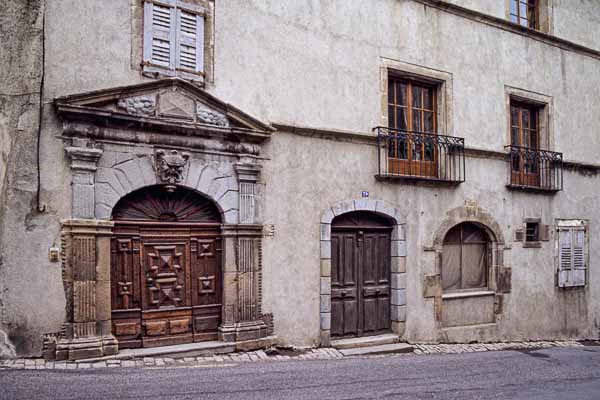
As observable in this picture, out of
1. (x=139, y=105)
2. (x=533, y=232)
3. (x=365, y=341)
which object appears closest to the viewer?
(x=139, y=105)

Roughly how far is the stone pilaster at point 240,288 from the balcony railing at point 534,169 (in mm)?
5388

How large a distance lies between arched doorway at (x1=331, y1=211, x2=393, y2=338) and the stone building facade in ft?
0.12

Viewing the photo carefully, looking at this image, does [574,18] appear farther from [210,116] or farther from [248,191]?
[210,116]

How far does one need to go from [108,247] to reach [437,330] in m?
5.45

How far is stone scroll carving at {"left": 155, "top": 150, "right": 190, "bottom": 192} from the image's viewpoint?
6395mm

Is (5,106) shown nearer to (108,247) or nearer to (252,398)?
(108,247)

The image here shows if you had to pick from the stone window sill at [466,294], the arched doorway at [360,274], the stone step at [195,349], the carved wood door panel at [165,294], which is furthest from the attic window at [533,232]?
the carved wood door panel at [165,294]

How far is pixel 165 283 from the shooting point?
6.59m

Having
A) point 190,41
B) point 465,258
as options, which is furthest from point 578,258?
point 190,41

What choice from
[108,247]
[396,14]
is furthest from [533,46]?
[108,247]

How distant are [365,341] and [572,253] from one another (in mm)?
5371

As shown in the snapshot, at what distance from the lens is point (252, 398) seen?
196 inches

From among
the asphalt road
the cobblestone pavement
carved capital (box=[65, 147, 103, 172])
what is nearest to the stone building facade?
carved capital (box=[65, 147, 103, 172])

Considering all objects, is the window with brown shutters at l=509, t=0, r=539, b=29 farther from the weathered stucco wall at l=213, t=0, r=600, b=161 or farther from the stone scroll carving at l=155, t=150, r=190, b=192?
the stone scroll carving at l=155, t=150, r=190, b=192
